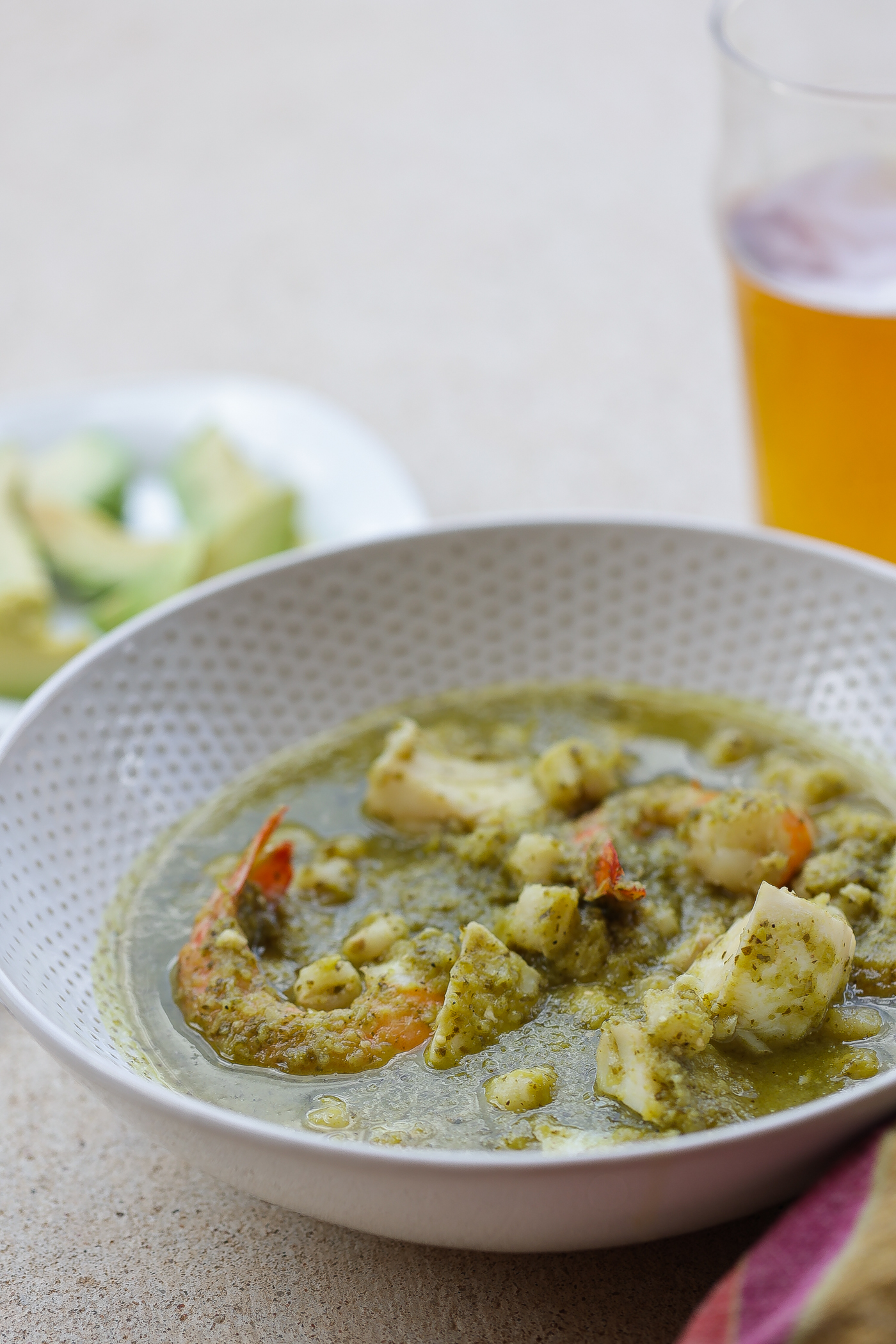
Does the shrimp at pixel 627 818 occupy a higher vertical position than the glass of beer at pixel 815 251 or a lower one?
lower

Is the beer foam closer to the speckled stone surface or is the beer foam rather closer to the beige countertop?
the beige countertop

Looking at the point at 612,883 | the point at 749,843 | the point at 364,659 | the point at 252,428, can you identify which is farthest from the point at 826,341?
the point at 252,428

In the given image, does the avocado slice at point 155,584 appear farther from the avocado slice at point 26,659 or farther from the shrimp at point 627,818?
the shrimp at point 627,818

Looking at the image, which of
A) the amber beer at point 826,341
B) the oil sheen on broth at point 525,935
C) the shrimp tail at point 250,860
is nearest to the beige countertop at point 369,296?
the oil sheen on broth at point 525,935

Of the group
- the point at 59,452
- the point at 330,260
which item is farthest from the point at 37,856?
the point at 330,260

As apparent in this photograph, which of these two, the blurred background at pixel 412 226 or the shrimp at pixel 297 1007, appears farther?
the blurred background at pixel 412 226

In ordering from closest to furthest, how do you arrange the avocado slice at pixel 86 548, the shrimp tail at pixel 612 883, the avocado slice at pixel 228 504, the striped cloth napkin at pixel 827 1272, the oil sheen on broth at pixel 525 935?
1. the striped cloth napkin at pixel 827 1272
2. the oil sheen on broth at pixel 525 935
3. the shrimp tail at pixel 612 883
4. the avocado slice at pixel 228 504
5. the avocado slice at pixel 86 548

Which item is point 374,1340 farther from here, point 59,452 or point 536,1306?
point 59,452
